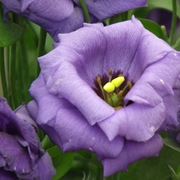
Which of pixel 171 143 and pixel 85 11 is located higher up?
pixel 85 11

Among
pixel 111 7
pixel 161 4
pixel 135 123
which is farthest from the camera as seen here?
pixel 161 4

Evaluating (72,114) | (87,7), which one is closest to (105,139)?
(72,114)

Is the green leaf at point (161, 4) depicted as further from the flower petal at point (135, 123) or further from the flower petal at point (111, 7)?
the flower petal at point (135, 123)

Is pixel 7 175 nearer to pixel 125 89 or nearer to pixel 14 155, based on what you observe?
pixel 14 155

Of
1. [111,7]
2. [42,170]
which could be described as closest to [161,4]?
[111,7]

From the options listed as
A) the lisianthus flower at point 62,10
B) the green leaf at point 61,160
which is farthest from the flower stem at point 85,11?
the green leaf at point 61,160

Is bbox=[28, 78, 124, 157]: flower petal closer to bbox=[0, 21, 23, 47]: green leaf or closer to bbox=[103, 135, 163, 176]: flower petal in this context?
bbox=[103, 135, 163, 176]: flower petal

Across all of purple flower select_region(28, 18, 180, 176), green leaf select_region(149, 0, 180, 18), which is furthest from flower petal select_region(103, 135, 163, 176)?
green leaf select_region(149, 0, 180, 18)
